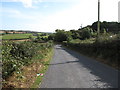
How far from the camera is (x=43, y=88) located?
550cm

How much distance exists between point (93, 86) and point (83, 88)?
535 millimetres

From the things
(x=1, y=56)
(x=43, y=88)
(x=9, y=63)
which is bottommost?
(x=43, y=88)

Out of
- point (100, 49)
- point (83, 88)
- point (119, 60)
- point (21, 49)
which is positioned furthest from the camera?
point (100, 49)

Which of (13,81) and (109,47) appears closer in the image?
(13,81)

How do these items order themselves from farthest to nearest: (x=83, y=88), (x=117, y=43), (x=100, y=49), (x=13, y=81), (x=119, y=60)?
(x=100, y=49) < (x=117, y=43) < (x=119, y=60) < (x=13, y=81) < (x=83, y=88)

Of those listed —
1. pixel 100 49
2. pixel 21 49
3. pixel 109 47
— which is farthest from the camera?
pixel 100 49

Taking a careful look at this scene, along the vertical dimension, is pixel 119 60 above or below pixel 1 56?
below

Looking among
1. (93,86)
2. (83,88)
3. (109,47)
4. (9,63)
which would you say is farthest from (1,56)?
(109,47)

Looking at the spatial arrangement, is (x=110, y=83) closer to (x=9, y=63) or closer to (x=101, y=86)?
(x=101, y=86)

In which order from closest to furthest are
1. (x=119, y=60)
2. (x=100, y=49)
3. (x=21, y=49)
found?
1. (x=21, y=49)
2. (x=119, y=60)
3. (x=100, y=49)

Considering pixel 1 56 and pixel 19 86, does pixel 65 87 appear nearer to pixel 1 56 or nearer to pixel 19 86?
pixel 19 86

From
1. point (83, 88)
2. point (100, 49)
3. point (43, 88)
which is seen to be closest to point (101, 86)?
point (83, 88)

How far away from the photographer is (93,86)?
5594mm

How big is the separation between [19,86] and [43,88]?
1.06 meters
